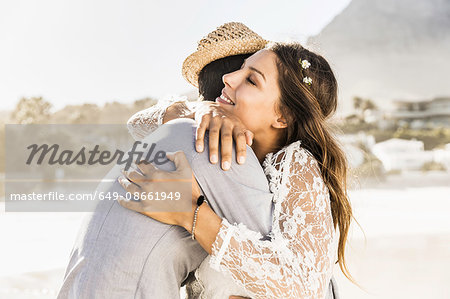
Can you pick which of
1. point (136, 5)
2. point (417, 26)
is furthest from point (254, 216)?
point (417, 26)

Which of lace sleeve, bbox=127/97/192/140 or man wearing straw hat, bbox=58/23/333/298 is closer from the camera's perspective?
man wearing straw hat, bbox=58/23/333/298

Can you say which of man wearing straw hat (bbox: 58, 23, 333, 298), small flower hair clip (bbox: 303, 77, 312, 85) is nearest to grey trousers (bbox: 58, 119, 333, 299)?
man wearing straw hat (bbox: 58, 23, 333, 298)

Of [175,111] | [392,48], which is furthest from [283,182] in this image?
[392,48]

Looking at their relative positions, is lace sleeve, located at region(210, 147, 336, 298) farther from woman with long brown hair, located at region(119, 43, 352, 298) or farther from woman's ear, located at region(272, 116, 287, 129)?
woman's ear, located at region(272, 116, 287, 129)

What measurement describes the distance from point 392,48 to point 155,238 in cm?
4972

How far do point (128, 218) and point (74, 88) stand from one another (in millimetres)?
32914

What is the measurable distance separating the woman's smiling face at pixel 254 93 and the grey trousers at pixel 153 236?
16.9 inches

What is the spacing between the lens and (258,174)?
133 cm

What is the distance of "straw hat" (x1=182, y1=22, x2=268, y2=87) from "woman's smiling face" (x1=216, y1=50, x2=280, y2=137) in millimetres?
214

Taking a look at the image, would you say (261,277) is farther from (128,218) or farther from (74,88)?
(74,88)

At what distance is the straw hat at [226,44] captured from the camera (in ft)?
6.60

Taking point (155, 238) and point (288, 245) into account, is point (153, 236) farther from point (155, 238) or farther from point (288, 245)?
point (288, 245)

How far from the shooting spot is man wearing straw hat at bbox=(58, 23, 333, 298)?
121 cm

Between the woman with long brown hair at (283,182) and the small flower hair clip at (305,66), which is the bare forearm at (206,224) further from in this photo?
the small flower hair clip at (305,66)
